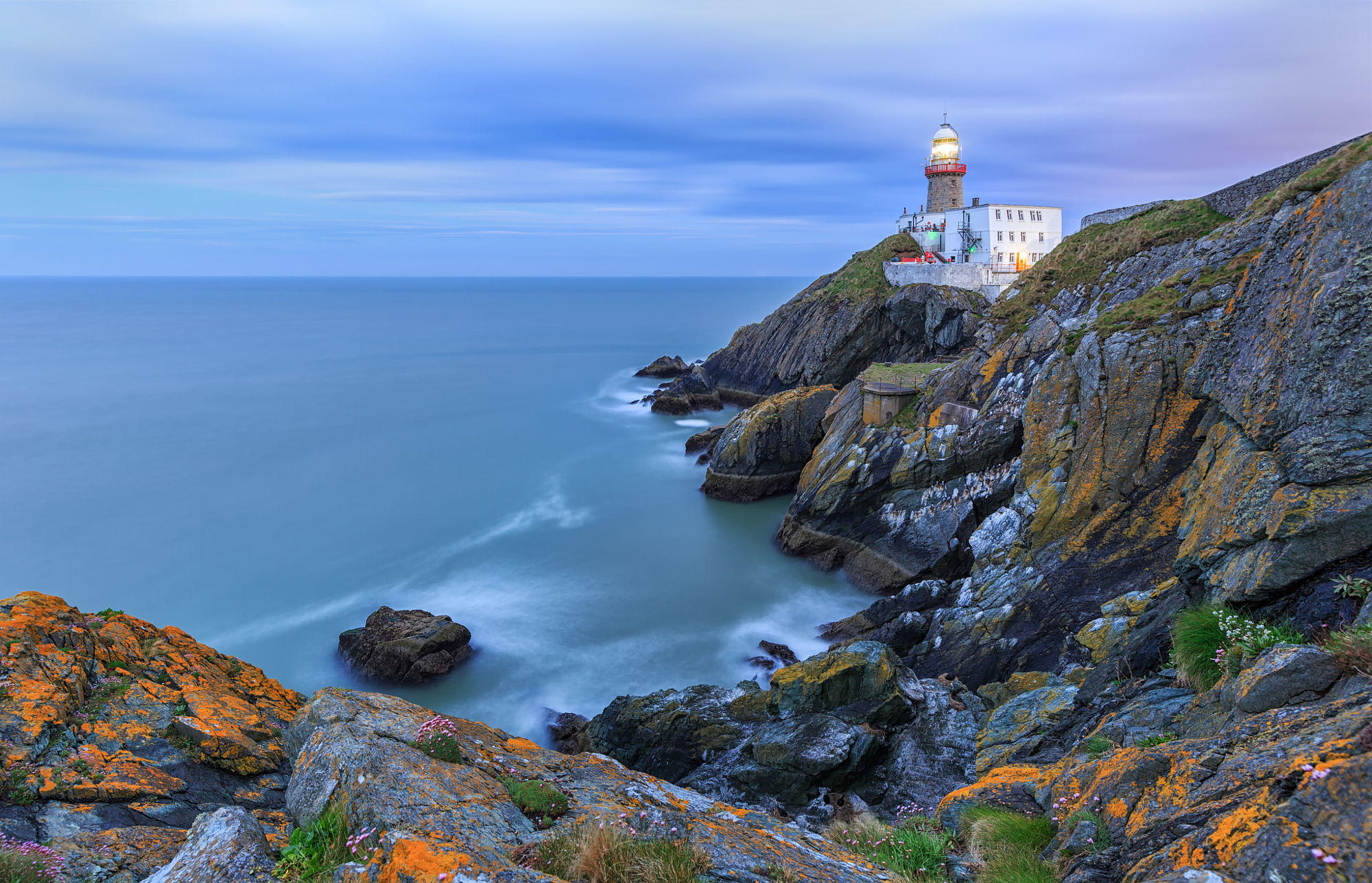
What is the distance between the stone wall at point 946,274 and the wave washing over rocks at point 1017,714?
32.0m

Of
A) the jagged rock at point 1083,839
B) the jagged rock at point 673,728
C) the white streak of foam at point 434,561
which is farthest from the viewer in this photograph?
the white streak of foam at point 434,561

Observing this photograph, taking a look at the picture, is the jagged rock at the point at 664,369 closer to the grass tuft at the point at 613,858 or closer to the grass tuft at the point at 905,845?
the grass tuft at the point at 905,845

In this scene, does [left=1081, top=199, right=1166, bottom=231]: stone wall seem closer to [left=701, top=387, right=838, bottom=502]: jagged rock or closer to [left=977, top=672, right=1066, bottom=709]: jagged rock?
[left=701, top=387, right=838, bottom=502]: jagged rock

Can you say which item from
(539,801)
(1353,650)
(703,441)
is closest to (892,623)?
(1353,650)

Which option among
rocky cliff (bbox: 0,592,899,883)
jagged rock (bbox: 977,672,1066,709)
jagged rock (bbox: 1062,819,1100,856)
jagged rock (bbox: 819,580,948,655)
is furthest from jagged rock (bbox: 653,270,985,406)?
rocky cliff (bbox: 0,592,899,883)

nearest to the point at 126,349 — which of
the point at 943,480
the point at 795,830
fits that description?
the point at 943,480

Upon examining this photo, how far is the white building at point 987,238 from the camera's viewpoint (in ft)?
171

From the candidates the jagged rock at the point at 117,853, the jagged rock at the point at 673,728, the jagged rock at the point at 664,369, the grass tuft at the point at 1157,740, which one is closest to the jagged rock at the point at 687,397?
the jagged rock at the point at 664,369

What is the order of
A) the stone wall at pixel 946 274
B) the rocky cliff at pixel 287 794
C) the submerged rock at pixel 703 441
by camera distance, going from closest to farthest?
the rocky cliff at pixel 287 794 → the submerged rock at pixel 703 441 → the stone wall at pixel 946 274

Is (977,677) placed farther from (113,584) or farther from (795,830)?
(113,584)

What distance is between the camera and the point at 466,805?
A: 18.3 feet

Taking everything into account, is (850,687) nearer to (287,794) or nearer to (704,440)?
(287,794)

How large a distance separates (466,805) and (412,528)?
92.9 feet

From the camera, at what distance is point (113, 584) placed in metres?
26.2
